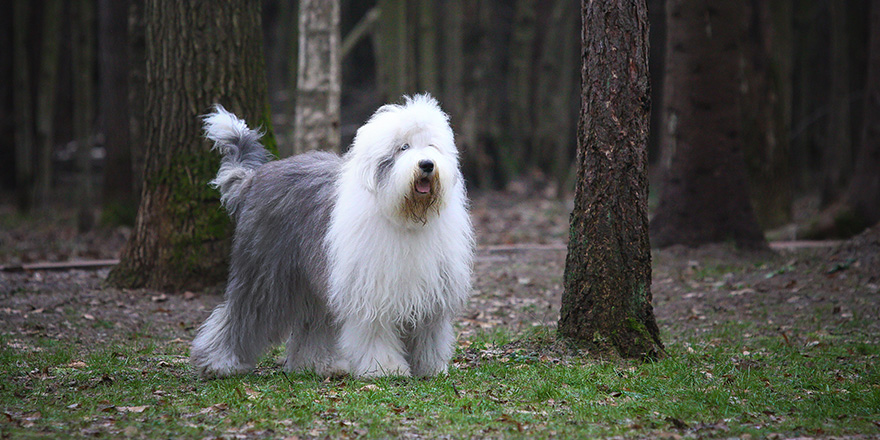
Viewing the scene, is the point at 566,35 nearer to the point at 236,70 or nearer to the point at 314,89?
the point at 314,89

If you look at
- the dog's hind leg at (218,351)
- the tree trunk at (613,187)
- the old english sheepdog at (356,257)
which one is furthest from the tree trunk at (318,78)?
the tree trunk at (613,187)

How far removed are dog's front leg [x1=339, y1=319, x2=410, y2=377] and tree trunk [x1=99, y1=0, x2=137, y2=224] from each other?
9.46m

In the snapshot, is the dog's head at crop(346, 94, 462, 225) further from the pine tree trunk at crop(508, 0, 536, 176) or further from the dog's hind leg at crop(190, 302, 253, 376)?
the pine tree trunk at crop(508, 0, 536, 176)

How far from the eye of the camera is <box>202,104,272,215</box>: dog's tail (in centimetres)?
648

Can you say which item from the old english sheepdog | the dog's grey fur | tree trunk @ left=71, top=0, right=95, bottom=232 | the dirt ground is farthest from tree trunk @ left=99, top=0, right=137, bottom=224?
the dog's grey fur

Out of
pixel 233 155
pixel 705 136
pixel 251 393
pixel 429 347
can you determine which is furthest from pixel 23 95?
pixel 429 347

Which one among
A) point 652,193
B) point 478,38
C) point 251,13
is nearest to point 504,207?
point 652,193

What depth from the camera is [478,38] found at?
2192 cm

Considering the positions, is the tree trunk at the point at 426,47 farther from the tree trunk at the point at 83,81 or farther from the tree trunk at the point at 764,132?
the tree trunk at the point at 764,132

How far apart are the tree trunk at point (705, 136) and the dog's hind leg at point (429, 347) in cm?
555

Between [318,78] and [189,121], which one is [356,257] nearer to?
[189,121]

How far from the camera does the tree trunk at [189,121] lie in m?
8.36

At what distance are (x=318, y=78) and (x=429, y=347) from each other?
4.98 meters

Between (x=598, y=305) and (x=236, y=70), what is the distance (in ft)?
14.1
